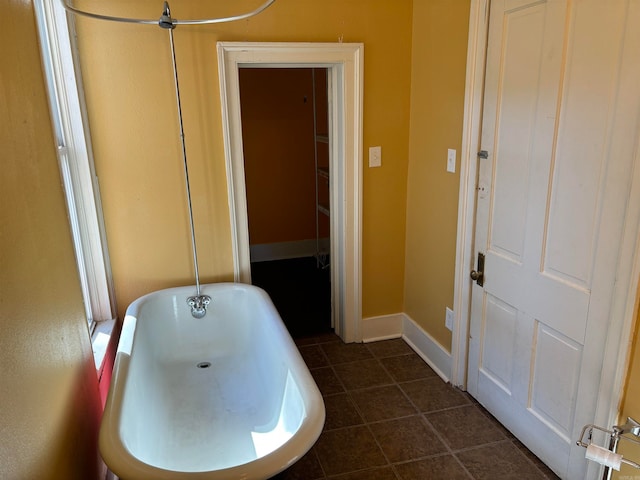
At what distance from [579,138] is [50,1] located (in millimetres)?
2287

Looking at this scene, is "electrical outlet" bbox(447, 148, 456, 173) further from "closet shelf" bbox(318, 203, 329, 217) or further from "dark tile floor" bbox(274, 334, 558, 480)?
"closet shelf" bbox(318, 203, 329, 217)

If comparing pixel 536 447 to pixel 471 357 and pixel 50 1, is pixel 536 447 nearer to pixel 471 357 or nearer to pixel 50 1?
pixel 471 357

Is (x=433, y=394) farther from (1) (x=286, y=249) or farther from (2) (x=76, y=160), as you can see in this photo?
(1) (x=286, y=249)

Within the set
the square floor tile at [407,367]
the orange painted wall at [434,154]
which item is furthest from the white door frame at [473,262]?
the square floor tile at [407,367]

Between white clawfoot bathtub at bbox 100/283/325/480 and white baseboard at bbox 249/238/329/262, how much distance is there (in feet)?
7.28

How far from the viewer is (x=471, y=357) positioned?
2.59 meters

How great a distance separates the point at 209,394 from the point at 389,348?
4.15 feet

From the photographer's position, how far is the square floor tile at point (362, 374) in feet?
9.14

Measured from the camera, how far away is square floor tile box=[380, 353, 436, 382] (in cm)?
286

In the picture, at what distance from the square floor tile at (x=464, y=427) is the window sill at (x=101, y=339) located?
1.59 metres

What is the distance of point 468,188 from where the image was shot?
2420mm

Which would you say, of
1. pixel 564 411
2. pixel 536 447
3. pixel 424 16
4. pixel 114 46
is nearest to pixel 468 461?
pixel 536 447

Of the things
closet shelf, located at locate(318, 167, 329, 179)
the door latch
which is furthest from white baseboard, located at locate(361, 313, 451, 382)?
closet shelf, located at locate(318, 167, 329, 179)

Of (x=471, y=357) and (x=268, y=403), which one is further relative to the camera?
(x=471, y=357)
